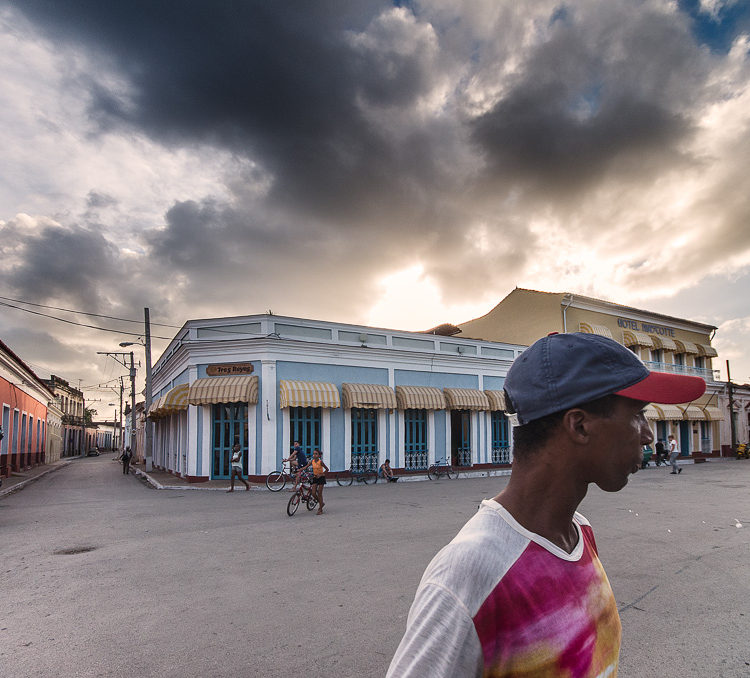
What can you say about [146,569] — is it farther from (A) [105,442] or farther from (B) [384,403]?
(A) [105,442]

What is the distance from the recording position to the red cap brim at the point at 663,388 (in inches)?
51.0

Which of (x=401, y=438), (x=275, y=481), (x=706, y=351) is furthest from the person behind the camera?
(x=706, y=351)

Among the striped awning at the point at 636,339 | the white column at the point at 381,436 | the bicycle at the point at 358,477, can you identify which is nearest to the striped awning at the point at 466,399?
the white column at the point at 381,436

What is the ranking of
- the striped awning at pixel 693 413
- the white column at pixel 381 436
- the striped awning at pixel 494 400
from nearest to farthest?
the white column at pixel 381 436, the striped awning at pixel 494 400, the striped awning at pixel 693 413

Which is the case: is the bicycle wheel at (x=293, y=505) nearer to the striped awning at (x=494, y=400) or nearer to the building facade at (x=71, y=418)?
the striped awning at (x=494, y=400)

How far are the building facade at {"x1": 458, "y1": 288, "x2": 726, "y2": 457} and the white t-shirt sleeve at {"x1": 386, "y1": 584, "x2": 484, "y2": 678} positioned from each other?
94.6 feet

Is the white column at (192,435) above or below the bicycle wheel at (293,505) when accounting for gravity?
above

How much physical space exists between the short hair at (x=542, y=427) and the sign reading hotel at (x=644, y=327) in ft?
117

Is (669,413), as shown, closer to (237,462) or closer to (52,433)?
Answer: (237,462)

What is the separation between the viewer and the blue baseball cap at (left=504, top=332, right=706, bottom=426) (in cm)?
126

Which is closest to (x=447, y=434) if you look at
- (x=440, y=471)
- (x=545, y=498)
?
(x=440, y=471)

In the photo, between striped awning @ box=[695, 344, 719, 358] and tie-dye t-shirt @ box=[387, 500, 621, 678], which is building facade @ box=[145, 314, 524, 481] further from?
striped awning @ box=[695, 344, 719, 358]

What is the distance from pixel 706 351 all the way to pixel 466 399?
88.7ft

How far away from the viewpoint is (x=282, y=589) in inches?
234
